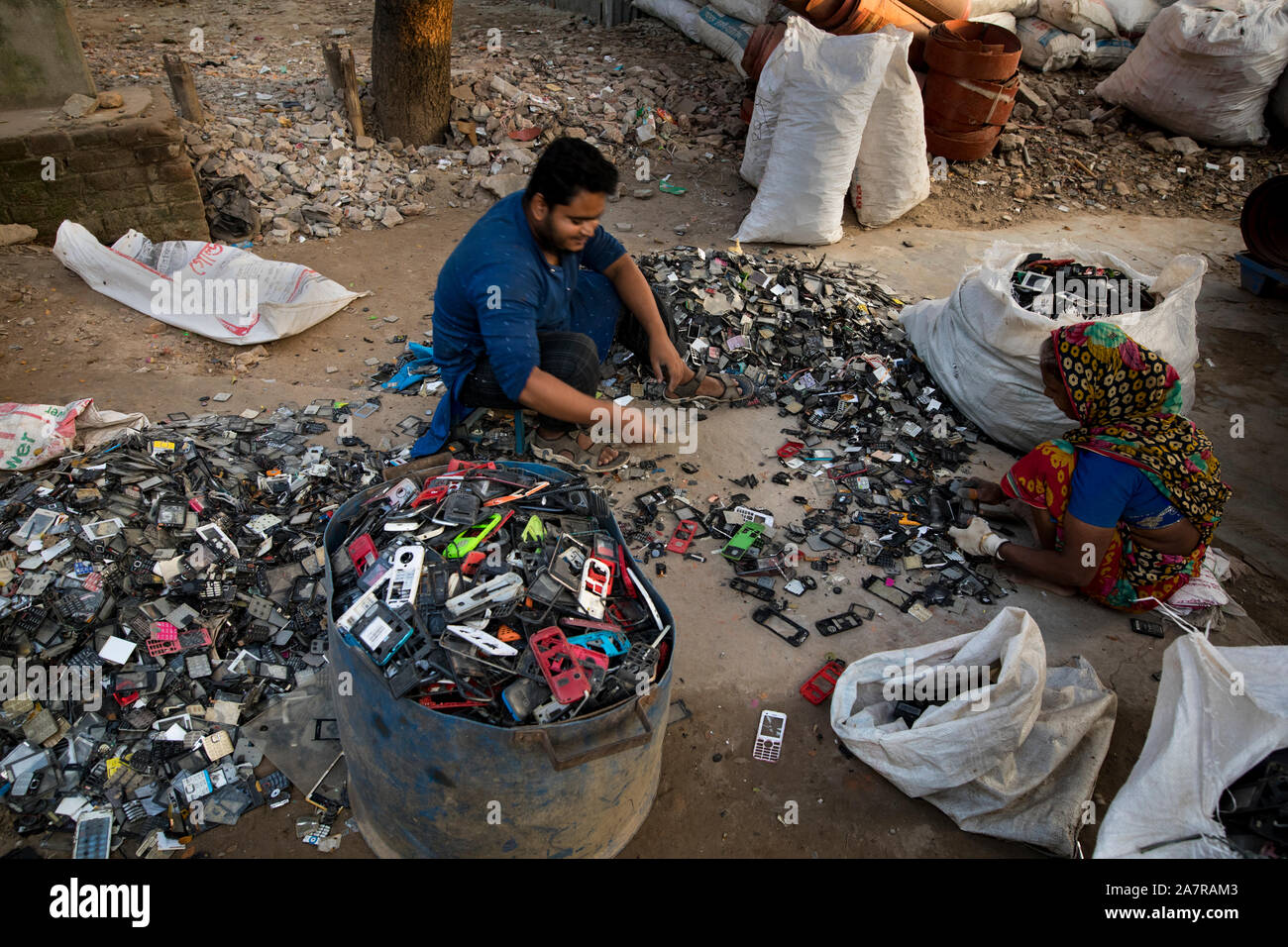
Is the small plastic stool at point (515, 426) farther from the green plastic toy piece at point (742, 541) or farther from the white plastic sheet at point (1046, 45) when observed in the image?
the white plastic sheet at point (1046, 45)

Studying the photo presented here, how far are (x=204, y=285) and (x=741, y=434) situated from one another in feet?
11.5

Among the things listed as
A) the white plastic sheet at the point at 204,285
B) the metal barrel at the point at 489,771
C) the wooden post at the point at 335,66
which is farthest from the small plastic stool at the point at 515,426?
the wooden post at the point at 335,66

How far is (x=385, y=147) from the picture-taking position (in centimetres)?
684

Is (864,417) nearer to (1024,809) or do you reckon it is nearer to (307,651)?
(1024,809)

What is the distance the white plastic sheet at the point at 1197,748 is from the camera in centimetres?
191

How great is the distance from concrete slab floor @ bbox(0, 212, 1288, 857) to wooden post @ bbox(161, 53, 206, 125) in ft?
5.66

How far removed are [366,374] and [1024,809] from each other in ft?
12.8

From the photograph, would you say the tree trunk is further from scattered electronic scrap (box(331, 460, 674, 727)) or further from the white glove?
the white glove

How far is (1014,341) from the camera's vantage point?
3.82 metres

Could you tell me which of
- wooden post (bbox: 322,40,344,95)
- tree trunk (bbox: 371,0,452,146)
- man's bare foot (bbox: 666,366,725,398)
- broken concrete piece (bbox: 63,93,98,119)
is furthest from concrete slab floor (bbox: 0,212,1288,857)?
wooden post (bbox: 322,40,344,95)

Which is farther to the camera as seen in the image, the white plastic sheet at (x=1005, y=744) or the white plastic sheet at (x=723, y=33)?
the white plastic sheet at (x=723, y=33)

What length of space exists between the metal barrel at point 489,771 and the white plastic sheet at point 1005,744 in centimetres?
82

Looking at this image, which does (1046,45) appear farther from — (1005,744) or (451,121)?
(1005,744)

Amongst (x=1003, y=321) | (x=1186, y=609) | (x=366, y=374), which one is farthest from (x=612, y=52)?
(x=1186, y=609)
